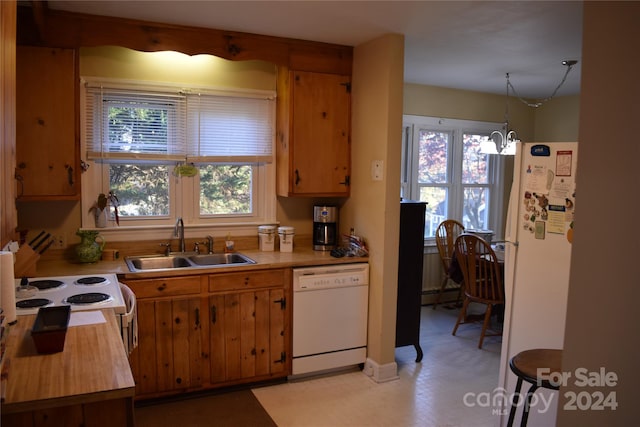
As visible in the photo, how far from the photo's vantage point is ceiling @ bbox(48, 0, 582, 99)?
9.39 feet

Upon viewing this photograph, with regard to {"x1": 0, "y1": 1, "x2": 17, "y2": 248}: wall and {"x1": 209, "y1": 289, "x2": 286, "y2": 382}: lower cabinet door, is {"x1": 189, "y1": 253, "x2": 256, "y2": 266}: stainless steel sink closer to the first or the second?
{"x1": 209, "y1": 289, "x2": 286, "y2": 382}: lower cabinet door

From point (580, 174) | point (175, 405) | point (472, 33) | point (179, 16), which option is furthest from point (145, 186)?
point (580, 174)

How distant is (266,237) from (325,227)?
468mm

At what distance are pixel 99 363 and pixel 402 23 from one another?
261 cm

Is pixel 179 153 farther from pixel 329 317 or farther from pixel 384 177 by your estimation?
pixel 329 317

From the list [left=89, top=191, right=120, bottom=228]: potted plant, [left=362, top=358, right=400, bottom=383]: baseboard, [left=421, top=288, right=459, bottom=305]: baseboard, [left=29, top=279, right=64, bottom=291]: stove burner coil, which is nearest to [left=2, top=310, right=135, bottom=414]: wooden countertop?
[left=29, top=279, right=64, bottom=291]: stove burner coil

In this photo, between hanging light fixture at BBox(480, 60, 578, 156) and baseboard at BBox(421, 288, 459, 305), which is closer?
hanging light fixture at BBox(480, 60, 578, 156)

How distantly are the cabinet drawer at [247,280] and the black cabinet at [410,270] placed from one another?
957 mm

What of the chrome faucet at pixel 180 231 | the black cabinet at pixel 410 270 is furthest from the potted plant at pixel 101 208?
the black cabinet at pixel 410 270

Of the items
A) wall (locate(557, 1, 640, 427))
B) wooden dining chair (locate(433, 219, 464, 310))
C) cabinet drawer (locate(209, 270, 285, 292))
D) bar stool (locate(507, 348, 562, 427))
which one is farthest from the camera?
wooden dining chair (locate(433, 219, 464, 310))

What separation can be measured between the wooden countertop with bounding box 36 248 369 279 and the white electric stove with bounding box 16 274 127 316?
0.48 feet

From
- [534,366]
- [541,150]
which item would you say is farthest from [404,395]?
[541,150]

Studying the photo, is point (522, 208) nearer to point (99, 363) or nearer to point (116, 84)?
point (99, 363)

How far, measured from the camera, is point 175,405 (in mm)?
3148
